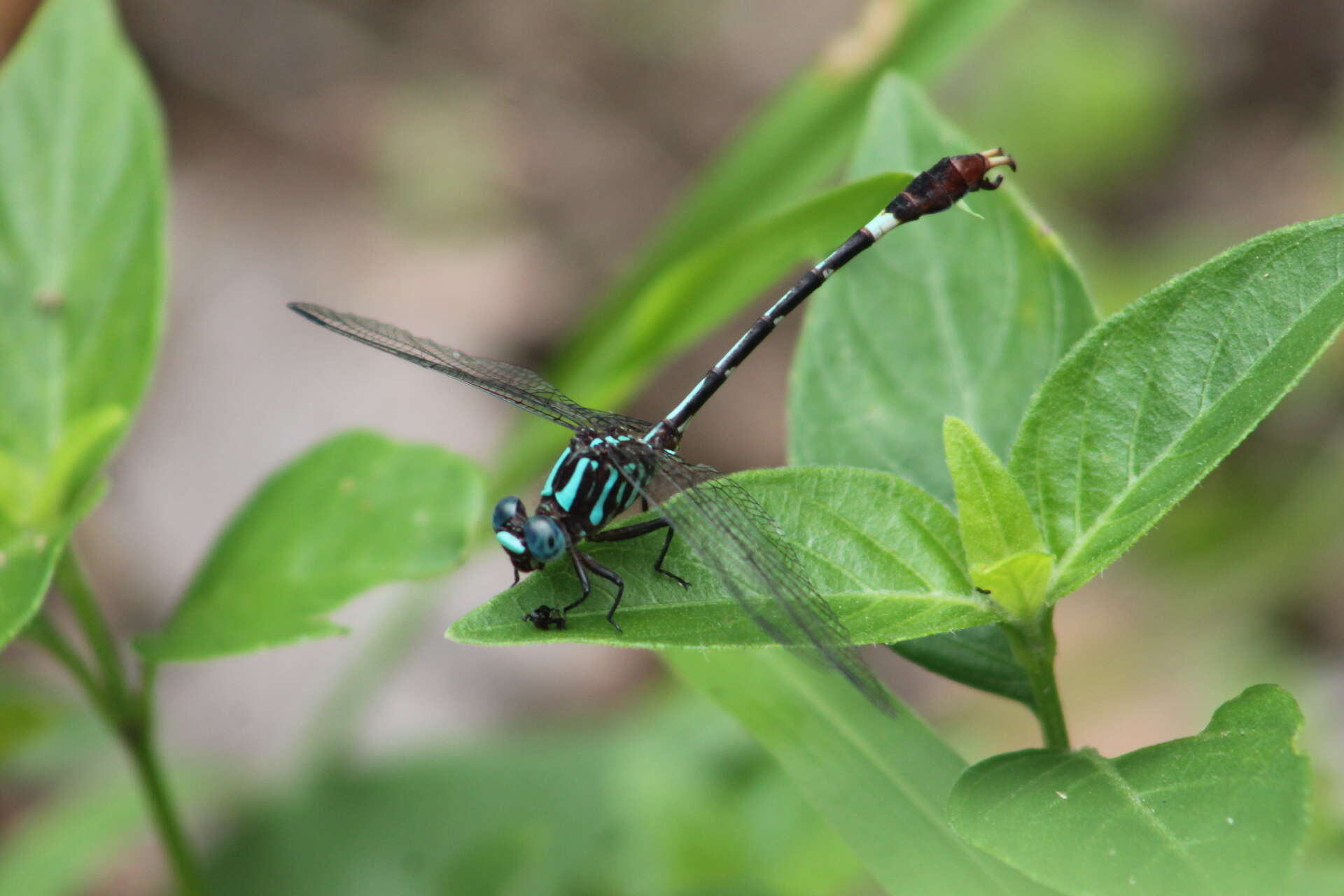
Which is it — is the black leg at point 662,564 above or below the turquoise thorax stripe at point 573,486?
above

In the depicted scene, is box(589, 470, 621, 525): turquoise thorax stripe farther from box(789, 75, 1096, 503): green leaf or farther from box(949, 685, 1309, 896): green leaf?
box(949, 685, 1309, 896): green leaf

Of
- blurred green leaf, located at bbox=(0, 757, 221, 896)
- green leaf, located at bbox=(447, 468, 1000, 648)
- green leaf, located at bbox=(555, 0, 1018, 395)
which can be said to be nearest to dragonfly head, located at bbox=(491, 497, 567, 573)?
green leaf, located at bbox=(447, 468, 1000, 648)

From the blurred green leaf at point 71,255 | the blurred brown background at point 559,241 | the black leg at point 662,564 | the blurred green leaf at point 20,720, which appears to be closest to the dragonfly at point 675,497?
the black leg at point 662,564

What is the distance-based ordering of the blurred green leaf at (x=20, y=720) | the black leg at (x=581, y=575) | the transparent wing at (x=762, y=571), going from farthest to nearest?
the blurred green leaf at (x=20, y=720) < the black leg at (x=581, y=575) < the transparent wing at (x=762, y=571)

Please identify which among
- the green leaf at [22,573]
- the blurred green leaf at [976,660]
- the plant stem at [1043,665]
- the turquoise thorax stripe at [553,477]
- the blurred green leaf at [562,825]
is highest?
the plant stem at [1043,665]

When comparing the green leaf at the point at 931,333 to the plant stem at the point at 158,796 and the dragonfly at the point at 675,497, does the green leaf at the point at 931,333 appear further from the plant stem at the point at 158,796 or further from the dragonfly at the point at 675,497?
the plant stem at the point at 158,796

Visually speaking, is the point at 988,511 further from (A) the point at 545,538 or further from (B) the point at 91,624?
(B) the point at 91,624

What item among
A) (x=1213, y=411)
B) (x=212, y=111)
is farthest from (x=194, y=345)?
(x=1213, y=411)
